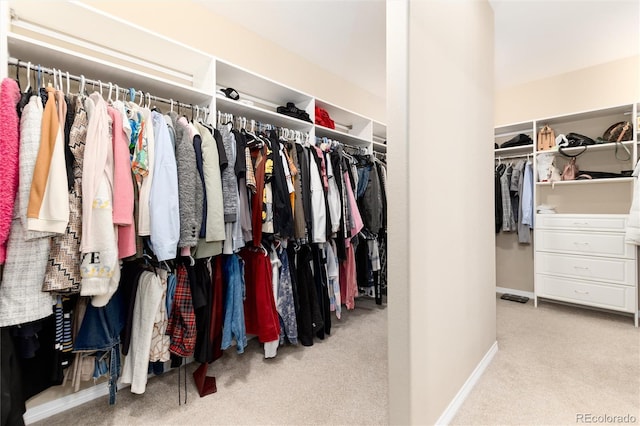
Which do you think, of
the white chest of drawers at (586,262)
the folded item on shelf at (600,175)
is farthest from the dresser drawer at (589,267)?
the folded item on shelf at (600,175)

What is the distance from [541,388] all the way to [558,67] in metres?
3.31

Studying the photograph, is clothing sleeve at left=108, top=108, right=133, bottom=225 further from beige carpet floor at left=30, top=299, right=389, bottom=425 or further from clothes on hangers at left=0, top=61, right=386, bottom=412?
beige carpet floor at left=30, top=299, right=389, bottom=425

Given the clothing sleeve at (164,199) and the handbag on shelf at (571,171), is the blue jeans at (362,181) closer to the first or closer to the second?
the clothing sleeve at (164,199)

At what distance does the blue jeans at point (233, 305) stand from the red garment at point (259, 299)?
13 cm

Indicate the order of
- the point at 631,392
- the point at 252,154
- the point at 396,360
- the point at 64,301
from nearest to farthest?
the point at 396,360
the point at 64,301
the point at 631,392
the point at 252,154

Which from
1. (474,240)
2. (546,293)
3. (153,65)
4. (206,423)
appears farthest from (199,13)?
(546,293)

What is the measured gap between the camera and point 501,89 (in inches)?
148

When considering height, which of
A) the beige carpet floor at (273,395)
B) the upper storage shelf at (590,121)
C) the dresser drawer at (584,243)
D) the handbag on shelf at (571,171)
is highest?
the upper storage shelf at (590,121)

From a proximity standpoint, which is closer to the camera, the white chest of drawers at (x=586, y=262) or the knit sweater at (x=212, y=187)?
the knit sweater at (x=212, y=187)

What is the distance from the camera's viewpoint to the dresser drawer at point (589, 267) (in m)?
2.59

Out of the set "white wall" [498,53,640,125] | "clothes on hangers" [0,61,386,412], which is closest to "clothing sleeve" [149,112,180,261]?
"clothes on hangers" [0,61,386,412]

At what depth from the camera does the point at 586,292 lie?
2791 millimetres

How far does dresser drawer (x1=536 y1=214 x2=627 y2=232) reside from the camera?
2.63m

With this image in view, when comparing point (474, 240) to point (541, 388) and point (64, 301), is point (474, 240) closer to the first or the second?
point (541, 388)
